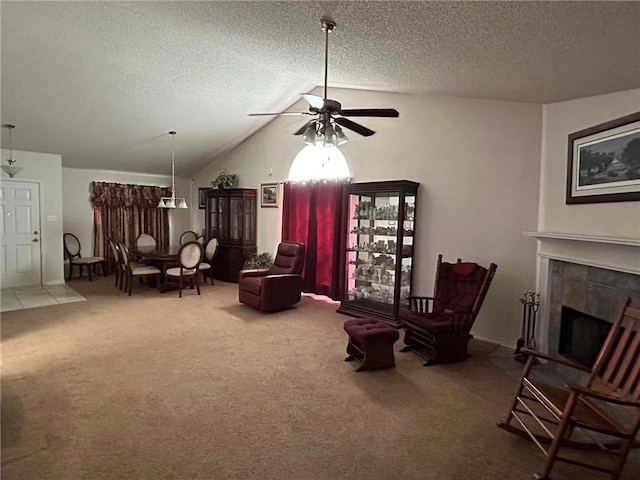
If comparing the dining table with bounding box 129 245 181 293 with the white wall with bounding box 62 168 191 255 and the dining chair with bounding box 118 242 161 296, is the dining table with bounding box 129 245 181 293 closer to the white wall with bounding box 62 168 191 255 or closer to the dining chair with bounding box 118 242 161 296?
the dining chair with bounding box 118 242 161 296

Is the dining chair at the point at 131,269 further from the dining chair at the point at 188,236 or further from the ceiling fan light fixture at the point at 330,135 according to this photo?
the ceiling fan light fixture at the point at 330,135

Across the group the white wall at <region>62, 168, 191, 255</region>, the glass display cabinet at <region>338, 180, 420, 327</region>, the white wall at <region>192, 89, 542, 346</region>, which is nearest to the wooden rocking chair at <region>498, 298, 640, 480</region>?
the white wall at <region>192, 89, 542, 346</region>

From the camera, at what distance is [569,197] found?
3.36m

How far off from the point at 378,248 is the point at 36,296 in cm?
537

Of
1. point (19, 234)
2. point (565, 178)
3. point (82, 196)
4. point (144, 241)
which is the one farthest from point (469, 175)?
point (82, 196)

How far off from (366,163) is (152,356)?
3783mm

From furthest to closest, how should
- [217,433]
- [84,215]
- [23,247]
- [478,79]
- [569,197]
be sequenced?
[84,215], [23,247], [569,197], [478,79], [217,433]

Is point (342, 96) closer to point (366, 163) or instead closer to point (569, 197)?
point (366, 163)

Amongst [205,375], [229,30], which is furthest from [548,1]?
[205,375]

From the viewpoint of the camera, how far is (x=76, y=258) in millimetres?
7352

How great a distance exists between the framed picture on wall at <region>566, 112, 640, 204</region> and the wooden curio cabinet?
17.7 ft

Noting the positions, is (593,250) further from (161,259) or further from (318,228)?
(161,259)

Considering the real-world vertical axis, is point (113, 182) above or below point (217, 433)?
above

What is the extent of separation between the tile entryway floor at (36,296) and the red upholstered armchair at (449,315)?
16.4ft
